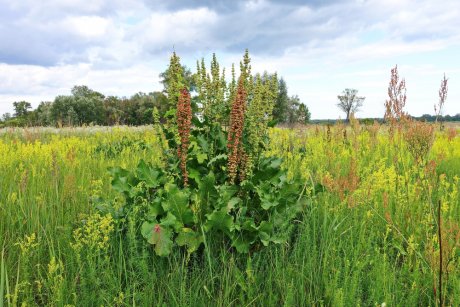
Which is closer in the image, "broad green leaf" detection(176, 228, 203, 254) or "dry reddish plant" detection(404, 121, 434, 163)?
"broad green leaf" detection(176, 228, 203, 254)

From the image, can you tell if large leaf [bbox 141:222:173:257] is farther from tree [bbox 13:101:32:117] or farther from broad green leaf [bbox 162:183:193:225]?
tree [bbox 13:101:32:117]

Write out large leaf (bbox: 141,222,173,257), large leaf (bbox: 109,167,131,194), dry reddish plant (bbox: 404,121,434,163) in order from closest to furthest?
large leaf (bbox: 141,222,173,257)
dry reddish plant (bbox: 404,121,434,163)
large leaf (bbox: 109,167,131,194)

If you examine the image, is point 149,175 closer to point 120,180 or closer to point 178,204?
point 120,180

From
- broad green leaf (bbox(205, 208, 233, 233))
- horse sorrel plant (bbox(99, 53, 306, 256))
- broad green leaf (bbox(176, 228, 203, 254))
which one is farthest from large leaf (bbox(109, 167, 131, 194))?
broad green leaf (bbox(205, 208, 233, 233))

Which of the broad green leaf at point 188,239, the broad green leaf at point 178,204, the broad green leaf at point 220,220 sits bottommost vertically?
the broad green leaf at point 188,239

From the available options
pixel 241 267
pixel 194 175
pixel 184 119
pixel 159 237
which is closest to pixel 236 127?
pixel 184 119

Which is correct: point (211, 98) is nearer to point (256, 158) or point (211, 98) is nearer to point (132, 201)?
point (256, 158)

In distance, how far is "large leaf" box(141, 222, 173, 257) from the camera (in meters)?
2.44

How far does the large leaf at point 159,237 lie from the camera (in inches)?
96.2

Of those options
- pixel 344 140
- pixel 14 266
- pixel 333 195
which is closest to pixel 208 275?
pixel 14 266

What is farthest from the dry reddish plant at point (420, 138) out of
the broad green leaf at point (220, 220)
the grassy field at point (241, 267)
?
the broad green leaf at point (220, 220)

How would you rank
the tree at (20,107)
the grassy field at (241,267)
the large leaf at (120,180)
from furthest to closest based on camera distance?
the tree at (20,107)
the large leaf at (120,180)
the grassy field at (241,267)

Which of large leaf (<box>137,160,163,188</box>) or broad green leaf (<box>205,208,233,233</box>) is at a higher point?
large leaf (<box>137,160,163,188</box>)

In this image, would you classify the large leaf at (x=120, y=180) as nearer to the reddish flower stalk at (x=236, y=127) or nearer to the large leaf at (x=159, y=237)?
Result: the large leaf at (x=159, y=237)
